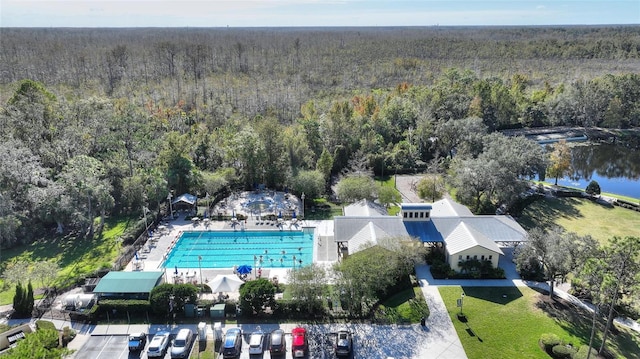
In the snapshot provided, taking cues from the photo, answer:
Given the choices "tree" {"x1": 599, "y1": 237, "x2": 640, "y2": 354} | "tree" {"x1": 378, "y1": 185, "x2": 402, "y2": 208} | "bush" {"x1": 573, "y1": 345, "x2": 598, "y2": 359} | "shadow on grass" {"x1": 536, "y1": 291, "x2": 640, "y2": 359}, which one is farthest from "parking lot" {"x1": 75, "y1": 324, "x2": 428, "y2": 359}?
"tree" {"x1": 378, "y1": 185, "x2": 402, "y2": 208}

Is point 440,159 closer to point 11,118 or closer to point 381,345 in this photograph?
point 381,345

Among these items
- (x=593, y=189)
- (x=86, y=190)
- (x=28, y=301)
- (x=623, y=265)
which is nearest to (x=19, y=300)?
(x=28, y=301)

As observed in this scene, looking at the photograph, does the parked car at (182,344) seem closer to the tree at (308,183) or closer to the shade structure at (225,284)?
the shade structure at (225,284)

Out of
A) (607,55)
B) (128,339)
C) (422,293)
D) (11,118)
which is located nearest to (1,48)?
(11,118)

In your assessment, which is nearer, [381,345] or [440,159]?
[381,345]

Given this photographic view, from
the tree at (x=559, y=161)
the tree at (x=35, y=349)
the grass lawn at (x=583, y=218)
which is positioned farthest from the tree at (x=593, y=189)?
the tree at (x=35, y=349)

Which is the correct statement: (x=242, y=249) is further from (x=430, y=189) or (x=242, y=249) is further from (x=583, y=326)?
(x=583, y=326)
